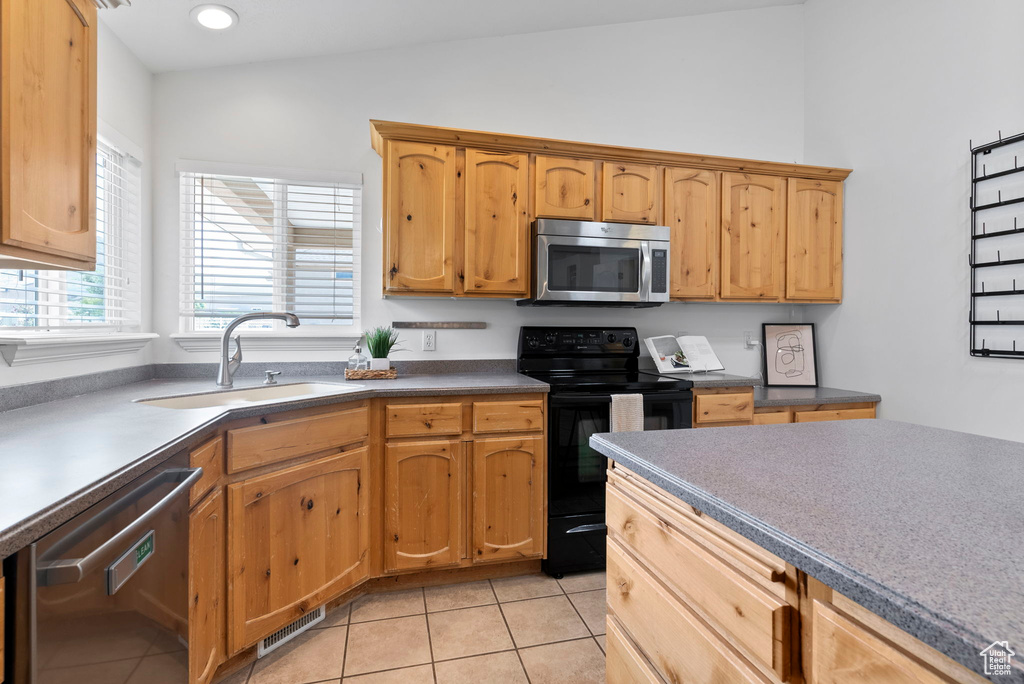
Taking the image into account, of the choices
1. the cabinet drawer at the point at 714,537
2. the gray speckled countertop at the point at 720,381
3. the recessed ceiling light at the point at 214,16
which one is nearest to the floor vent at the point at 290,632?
the cabinet drawer at the point at 714,537

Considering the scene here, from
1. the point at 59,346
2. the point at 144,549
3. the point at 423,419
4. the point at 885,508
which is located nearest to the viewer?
the point at 885,508

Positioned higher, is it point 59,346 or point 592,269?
point 592,269

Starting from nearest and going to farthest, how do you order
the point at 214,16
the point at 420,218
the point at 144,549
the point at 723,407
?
the point at 144,549, the point at 214,16, the point at 420,218, the point at 723,407

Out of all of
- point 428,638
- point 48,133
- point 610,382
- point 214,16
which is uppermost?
point 214,16

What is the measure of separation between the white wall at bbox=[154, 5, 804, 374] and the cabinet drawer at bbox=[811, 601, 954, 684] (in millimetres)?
2422

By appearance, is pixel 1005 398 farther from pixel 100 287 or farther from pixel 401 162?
pixel 100 287

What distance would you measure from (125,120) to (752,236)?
3291 mm

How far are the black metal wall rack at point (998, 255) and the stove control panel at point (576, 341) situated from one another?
1612mm

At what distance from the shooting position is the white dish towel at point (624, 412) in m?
2.45

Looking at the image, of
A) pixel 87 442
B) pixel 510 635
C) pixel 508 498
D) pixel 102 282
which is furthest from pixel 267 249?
pixel 510 635

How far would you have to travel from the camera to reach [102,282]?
2158mm

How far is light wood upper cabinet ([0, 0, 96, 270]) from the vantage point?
42.8 inches

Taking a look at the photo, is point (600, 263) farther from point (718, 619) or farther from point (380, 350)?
point (718, 619)

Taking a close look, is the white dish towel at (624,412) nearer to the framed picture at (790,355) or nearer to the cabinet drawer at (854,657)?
the framed picture at (790,355)
